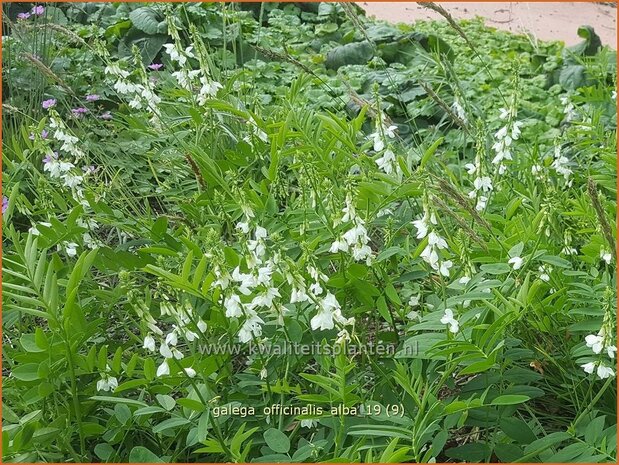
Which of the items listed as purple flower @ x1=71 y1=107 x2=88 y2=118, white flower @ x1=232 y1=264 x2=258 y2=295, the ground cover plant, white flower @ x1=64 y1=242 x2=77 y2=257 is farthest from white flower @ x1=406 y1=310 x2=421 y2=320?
purple flower @ x1=71 y1=107 x2=88 y2=118

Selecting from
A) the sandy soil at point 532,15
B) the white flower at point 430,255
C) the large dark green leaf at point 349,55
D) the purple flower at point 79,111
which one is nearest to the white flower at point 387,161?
the white flower at point 430,255

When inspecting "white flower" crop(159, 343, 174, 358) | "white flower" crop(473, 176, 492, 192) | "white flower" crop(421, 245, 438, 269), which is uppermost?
"white flower" crop(473, 176, 492, 192)

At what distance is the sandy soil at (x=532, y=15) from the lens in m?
4.70

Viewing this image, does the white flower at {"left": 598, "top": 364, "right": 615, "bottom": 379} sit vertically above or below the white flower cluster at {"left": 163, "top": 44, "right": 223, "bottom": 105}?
below

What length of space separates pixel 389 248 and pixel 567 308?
0.41 m

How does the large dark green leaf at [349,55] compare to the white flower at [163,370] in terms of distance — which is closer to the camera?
the white flower at [163,370]

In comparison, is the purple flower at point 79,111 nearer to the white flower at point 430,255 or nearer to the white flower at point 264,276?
the white flower at point 264,276

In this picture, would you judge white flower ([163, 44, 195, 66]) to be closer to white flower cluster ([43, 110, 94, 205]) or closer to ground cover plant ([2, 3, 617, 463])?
ground cover plant ([2, 3, 617, 463])

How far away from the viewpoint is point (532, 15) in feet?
16.2

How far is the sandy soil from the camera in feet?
15.4

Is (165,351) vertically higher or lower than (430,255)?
lower

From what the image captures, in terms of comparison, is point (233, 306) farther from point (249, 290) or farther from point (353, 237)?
point (353, 237)

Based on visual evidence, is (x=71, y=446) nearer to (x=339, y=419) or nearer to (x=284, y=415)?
(x=284, y=415)

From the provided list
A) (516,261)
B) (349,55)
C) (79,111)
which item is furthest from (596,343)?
(349,55)
